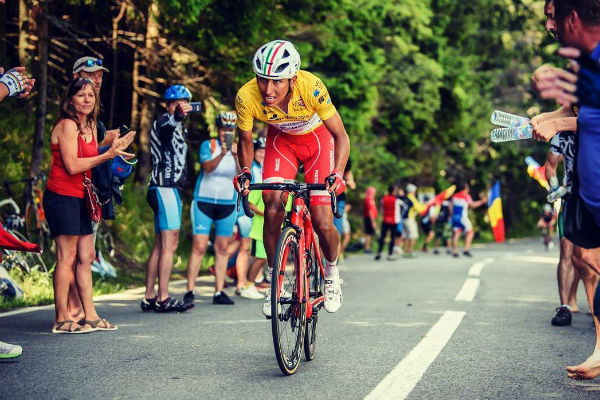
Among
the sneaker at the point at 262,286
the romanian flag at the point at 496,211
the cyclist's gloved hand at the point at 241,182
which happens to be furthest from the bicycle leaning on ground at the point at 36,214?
the romanian flag at the point at 496,211

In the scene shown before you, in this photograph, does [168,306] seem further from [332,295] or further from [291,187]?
[291,187]

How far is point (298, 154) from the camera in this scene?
6727 mm

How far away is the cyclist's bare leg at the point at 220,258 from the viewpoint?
1006 cm

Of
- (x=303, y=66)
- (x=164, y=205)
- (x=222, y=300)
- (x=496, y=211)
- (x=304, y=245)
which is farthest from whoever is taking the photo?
(x=496, y=211)

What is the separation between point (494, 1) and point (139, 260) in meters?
31.6

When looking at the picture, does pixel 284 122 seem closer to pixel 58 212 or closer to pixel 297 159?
pixel 297 159

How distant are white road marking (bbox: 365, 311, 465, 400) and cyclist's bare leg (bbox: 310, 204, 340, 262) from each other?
3.06 feet

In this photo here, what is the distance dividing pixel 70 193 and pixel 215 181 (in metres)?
2.65

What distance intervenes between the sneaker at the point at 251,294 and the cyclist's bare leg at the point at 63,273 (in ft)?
11.4

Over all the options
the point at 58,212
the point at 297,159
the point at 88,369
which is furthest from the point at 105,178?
the point at 88,369

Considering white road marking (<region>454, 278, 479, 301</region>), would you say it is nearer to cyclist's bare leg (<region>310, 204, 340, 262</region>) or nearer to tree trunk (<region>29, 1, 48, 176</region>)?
cyclist's bare leg (<region>310, 204, 340, 262</region>)

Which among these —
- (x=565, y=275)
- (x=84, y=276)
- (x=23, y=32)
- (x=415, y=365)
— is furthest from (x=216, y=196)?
(x=23, y=32)

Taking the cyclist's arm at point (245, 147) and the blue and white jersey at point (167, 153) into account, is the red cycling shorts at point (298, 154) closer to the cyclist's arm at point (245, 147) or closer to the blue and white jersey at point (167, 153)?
the cyclist's arm at point (245, 147)

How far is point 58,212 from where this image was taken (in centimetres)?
730
